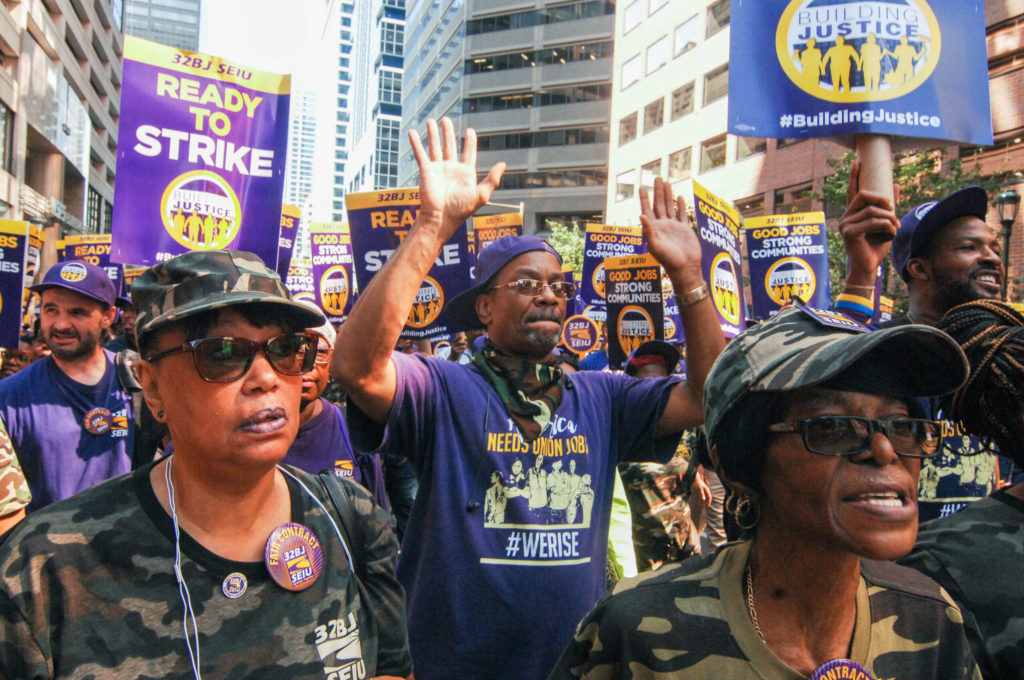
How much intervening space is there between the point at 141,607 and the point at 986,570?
1.88 m

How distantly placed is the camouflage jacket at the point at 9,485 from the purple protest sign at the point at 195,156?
1.57m

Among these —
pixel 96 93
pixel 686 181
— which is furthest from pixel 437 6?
pixel 686 181

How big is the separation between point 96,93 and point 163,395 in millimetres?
46617

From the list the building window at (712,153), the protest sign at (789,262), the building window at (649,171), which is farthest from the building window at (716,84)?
the protest sign at (789,262)

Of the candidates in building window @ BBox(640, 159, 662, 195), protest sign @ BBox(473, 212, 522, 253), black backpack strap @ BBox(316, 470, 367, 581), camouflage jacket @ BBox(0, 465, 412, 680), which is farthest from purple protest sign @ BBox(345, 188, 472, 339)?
building window @ BBox(640, 159, 662, 195)

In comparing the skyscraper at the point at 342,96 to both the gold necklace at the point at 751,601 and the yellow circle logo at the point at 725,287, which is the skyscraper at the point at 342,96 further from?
the gold necklace at the point at 751,601

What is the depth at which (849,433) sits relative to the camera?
1541 millimetres

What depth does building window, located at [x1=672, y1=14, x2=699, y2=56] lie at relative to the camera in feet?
116

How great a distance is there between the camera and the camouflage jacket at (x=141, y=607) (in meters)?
1.56

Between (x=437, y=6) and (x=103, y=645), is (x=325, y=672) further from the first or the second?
(x=437, y=6)

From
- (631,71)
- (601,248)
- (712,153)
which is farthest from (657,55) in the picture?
(601,248)

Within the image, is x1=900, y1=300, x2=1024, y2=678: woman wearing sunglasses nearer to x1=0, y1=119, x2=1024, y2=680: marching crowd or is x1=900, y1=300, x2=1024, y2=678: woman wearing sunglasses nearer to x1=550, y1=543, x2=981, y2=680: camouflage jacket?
x1=0, y1=119, x2=1024, y2=680: marching crowd

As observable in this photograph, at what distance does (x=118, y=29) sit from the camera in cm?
4684

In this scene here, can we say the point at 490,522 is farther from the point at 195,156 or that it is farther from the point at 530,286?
the point at 195,156
